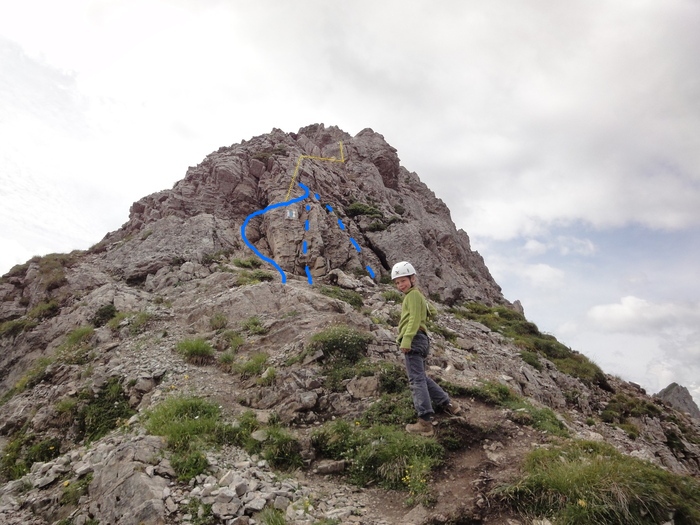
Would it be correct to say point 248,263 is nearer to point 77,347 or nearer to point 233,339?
point 77,347

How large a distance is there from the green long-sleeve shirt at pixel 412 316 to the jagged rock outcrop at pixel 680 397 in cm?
3637

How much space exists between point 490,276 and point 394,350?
121 feet

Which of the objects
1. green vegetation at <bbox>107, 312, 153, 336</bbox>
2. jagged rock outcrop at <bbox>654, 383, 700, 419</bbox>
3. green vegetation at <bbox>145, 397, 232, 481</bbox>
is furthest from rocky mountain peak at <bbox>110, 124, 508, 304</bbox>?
green vegetation at <bbox>145, 397, 232, 481</bbox>

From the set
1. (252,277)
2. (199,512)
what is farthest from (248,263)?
(199,512)

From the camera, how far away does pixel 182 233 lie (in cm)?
2827

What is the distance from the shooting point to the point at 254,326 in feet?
52.7

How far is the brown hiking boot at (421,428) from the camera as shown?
841 centimetres

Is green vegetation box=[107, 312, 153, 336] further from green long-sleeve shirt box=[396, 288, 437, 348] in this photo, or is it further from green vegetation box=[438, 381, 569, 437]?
green long-sleeve shirt box=[396, 288, 437, 348]

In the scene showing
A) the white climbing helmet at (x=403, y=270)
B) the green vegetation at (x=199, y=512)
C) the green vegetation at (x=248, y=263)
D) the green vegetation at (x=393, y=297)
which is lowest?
the green vegetation at (x=199, y=512)

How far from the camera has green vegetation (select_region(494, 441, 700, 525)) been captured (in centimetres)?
537

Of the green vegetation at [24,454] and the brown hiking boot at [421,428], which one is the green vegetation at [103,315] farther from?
→ the brown hiking boot at [421,428]

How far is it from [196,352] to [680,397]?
39.7 meters

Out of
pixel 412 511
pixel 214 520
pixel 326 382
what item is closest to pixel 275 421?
pixel 326 382

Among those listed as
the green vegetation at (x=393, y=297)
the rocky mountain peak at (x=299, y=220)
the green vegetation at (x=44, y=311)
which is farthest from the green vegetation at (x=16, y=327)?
the green vegetation at (x=393, y=297)
